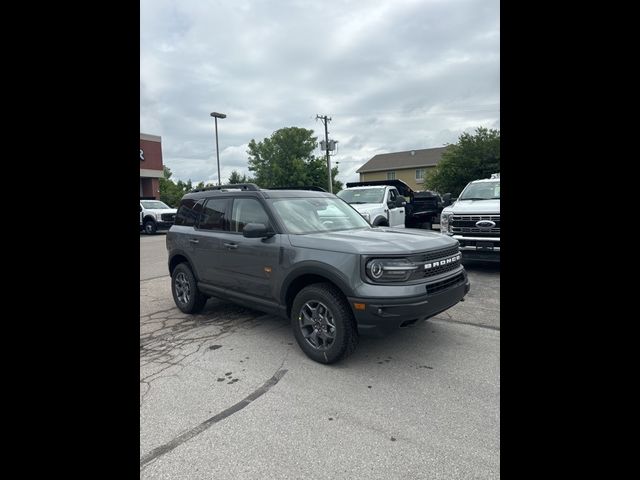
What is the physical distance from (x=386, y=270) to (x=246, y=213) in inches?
81.0

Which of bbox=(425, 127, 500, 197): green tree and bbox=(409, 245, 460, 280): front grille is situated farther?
bbox=(425, 127, 500, 197): green tree

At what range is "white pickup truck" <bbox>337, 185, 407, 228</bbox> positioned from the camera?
1059 cm

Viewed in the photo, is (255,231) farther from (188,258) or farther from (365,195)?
(365,195)

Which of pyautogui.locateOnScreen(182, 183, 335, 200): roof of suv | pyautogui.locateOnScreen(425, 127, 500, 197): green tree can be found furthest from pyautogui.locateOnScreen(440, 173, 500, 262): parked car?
pyautogui.locateOnScreen(425, 127, 500, 197): green tree

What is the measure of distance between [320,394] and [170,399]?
4.10 feet

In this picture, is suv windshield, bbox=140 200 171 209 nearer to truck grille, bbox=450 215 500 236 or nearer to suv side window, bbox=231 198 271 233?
truck grille, bbox=450 215 500 236

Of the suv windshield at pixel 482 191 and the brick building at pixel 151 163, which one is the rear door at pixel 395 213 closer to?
the suv windshield at pixel 482 191

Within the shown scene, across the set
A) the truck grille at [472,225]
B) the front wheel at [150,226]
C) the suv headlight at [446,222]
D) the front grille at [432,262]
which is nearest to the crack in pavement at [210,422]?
the front grille at [432,262]

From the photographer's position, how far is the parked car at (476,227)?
295 inches

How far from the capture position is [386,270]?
11.7 feet

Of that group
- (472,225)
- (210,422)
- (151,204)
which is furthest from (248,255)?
(151,204)

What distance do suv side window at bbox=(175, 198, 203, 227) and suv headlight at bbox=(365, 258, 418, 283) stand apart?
9.92 ft
